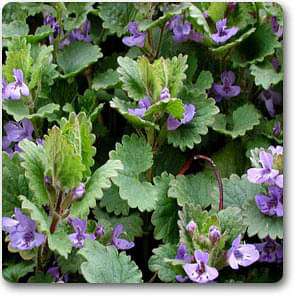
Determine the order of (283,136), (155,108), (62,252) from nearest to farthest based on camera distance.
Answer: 1. (62,252)
2. (155,108)
3. (283,136)

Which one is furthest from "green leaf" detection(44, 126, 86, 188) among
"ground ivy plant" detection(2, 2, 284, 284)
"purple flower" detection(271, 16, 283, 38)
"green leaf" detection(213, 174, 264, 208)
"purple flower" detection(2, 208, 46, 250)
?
"purple flower" detection(271, 16, 283, 38)

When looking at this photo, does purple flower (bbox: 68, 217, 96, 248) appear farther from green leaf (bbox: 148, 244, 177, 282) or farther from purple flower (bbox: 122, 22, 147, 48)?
purple flower (bbox: 122, 22, 147, 48)

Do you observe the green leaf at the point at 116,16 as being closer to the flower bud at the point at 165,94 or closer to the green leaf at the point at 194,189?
the flower bud at the point at 165,94

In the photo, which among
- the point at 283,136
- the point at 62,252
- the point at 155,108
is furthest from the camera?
the point at 283,136
